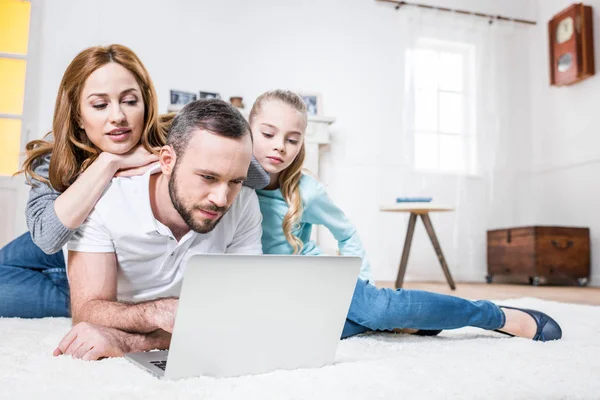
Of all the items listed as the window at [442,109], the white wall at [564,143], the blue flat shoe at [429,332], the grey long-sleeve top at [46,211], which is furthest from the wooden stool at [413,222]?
the grey long-sleeve top at [46,211]

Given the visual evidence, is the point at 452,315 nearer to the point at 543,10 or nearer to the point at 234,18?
the point at 234,18

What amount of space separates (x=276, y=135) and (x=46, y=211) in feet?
2.21

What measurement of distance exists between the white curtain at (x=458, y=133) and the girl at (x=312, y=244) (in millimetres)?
3027

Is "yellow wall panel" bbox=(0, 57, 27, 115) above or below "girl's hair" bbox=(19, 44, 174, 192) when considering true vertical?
above

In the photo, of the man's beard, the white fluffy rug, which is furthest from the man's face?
the white fluffy rug

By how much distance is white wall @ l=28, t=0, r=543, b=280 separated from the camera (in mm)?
4133

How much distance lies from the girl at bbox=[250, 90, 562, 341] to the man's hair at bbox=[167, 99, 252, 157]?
43 cm

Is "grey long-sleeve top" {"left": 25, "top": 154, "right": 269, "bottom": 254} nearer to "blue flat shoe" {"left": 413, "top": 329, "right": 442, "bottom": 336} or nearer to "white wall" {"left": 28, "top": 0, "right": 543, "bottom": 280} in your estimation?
"blue flat shoe" {"left": 413, "top": 329, "right": 442, "bottom": 336}

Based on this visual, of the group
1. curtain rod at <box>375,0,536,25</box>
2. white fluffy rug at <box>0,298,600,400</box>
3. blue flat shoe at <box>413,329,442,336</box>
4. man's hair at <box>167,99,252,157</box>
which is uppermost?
curtain rod at <box>375,0,536,25</box>

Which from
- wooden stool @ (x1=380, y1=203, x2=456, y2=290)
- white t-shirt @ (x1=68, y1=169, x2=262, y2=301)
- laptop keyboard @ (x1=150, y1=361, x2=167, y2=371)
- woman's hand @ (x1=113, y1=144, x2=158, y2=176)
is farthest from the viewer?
wooden stool @ (x1=380, y1=203, x2=456, y2=290)

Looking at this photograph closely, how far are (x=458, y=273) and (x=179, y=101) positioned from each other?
2926 millimetres

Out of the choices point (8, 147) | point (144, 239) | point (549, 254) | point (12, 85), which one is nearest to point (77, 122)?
point (144, 239)

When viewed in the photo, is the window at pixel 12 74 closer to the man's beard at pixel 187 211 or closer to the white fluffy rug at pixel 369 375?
the white fluffy rug at pixel 369 375

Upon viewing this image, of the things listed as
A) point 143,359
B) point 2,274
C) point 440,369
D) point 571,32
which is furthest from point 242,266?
point 571,32
